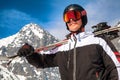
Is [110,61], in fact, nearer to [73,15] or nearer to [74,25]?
[74,25]

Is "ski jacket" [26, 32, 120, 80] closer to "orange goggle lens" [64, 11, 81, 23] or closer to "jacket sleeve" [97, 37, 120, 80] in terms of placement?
"jacket sleeve" [97, 37, 120, 80]

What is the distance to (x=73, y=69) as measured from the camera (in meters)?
5.77

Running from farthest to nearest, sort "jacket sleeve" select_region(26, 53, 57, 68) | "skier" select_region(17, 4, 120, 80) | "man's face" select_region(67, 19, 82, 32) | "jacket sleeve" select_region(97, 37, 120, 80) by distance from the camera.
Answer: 1. "jacket sleeve" select_region(26, 53, 57, 68)
2. "man's face" select_region(67, 19, 82, 32)
3. "skier" select_region(17, 4, 120, 80)
4. "jacket sleeve" select_region(97, 37, 120, 80)

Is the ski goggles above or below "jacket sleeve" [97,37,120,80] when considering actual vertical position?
above

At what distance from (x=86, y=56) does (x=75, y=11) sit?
1.03m

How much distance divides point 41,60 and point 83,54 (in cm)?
157

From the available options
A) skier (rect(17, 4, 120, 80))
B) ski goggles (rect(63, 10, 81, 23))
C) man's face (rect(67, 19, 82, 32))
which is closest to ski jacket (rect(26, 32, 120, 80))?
skier (rect(17, 4, 120, 80))

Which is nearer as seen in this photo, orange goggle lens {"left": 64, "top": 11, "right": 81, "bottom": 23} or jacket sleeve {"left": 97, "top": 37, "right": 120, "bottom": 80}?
jacket sleeve {"left": 97, "top": 37, "right": 120, "bottom": 80}


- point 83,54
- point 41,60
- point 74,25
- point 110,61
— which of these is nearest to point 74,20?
point 74,25

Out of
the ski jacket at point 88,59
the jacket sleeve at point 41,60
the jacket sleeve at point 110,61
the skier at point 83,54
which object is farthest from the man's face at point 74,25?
the jacket sleeve at point 41,60

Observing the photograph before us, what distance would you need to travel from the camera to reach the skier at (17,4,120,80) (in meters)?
5.56

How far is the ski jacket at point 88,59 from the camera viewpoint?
5.54 metres

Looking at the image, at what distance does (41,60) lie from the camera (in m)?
7.07

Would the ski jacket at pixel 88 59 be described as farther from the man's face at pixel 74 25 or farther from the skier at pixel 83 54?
the man's face at pixel 74 25
